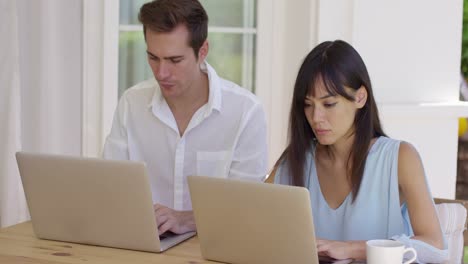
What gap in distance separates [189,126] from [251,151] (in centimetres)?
20

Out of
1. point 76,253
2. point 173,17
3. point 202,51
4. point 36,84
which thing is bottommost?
point 76,253

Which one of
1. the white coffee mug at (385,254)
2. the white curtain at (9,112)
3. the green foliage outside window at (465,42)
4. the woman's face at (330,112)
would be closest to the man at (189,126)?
the woman's face at (330,112)

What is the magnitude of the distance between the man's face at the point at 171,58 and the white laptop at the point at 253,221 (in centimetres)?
74

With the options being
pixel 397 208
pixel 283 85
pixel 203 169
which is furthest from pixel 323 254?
pixel 283 85

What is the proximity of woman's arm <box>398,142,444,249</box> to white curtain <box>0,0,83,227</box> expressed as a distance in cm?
197

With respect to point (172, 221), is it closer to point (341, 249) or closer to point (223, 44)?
point (341, 249)

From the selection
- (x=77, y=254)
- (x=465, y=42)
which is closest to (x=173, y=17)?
(x=77, y=254)

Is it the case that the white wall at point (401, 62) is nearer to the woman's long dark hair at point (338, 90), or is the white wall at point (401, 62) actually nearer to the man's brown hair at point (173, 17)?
the man's brown hair at point (173, 17)

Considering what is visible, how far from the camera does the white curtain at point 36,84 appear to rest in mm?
3820

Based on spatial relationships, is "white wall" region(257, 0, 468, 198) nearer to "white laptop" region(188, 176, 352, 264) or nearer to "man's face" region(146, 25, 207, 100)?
"man's face" region(146, 25, 207, 100)

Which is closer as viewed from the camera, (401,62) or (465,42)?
(401,62)

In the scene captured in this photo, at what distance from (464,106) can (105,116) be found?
158 cm

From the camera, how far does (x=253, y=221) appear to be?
1950 millimetres

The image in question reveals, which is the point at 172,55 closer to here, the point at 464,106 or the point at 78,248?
the point at 78,248
